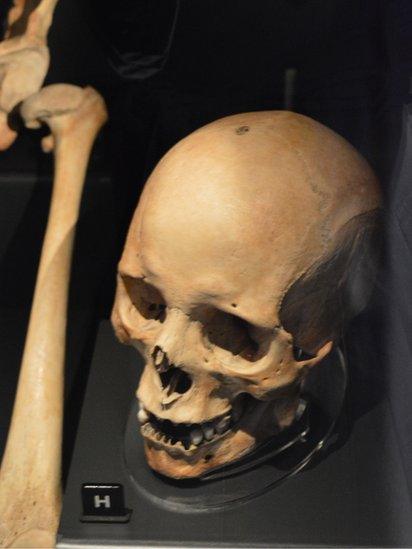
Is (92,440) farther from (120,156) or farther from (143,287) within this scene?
(120,156)

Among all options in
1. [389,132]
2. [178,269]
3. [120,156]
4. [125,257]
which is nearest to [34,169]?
[120,156]

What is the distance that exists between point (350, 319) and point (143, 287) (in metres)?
0.36

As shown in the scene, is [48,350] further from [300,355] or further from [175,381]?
[300,355]

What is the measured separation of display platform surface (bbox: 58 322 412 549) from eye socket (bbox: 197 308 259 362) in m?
0.27

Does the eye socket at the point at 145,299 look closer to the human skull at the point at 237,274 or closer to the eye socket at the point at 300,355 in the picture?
the human skull at the point at 237,274

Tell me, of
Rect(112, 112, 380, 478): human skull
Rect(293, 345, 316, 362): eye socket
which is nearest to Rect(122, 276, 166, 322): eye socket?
Rect(112, 112, 380, 478): human skull

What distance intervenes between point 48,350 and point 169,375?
35cm

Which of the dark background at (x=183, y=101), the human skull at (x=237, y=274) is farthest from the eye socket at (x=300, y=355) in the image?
the dark background at (x=183, y=101)

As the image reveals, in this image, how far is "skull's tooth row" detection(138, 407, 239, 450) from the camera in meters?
1.53

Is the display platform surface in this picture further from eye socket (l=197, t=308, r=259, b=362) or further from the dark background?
eye socket (l=197, t=308, r=259, b=362)

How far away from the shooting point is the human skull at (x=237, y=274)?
1.36 m

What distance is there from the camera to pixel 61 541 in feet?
4.99

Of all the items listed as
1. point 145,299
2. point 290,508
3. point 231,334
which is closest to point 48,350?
point 145,299

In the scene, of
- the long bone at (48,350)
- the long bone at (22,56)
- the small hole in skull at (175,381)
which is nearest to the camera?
the small hole in skull at (175,381)
